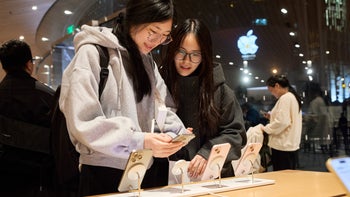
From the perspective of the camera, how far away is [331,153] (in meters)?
5.07

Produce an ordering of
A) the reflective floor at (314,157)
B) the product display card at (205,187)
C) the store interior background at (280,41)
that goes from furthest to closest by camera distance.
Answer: the reflective floor at (314,157)
the store interior background at (280,41)
the product display card at (205,187)

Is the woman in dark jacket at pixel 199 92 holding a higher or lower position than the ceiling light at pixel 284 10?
lower

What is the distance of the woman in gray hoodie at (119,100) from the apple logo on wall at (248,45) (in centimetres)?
438

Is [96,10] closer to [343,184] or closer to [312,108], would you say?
[312,108]

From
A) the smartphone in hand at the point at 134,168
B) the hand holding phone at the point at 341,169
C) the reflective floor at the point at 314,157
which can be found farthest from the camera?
the reflective floor at the point at 314,157

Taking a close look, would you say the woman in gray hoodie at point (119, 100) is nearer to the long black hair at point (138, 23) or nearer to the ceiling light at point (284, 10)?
the long black hair at point (138, 23)

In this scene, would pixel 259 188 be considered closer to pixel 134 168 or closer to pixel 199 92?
pixel 134 168

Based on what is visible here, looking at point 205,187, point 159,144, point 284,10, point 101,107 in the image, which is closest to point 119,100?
point 101,107

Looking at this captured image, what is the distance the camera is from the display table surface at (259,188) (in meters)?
1.17

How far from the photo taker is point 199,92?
1.77 meters

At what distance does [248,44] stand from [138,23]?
15.1 ft

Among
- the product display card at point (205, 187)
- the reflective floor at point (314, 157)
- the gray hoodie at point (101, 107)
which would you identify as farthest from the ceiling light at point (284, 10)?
the gray hoodie at point (101, 107)

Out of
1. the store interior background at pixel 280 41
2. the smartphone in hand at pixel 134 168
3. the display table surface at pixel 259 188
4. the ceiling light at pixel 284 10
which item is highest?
the ceiling light at pixel 284 10

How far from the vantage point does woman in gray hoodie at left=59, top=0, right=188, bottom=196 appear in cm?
107
